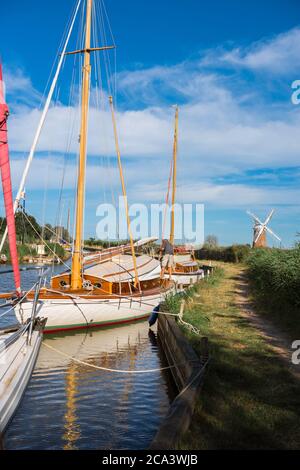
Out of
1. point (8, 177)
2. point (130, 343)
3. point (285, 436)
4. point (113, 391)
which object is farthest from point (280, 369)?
point (130, 343)

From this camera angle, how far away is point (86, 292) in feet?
70.0

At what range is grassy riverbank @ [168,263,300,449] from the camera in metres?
6.46

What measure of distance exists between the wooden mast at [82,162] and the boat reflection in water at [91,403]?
181 inches

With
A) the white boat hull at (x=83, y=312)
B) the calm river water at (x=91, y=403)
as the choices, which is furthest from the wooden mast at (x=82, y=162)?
the calm river water at (x=91, y=403)

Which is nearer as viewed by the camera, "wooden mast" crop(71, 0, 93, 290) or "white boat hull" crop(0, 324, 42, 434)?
"white boat hull" crop(0, 324, 42, 434)

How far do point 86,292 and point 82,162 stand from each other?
658cm

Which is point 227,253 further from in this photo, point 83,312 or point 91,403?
point 91,403

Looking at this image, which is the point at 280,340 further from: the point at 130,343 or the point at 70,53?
the point at 70,53

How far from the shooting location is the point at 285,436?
663 centimetres

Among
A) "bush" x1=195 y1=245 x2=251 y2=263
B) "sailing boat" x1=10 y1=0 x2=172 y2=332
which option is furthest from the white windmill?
"sailing boat" x1=10 y1=0 x2=172 y2=332

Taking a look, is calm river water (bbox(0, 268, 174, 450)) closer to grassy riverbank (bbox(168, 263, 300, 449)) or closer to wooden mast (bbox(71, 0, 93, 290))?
grassy riverbank (bbox(168, 263, 300, 449))

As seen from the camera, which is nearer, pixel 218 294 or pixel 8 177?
pixel 8 177
